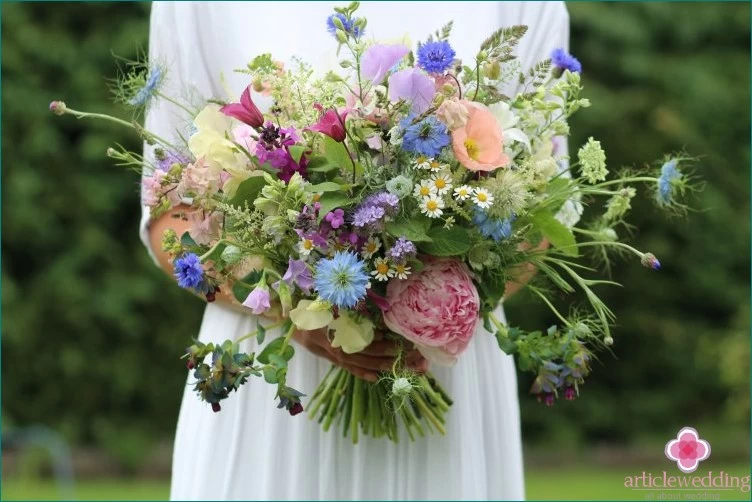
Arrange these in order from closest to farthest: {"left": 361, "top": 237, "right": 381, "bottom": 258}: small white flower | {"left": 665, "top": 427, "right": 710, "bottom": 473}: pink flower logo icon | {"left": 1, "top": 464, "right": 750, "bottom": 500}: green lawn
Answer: {"left": 361, "top": 237, "right": 381, "bottom": 258}: small white flower < {"left": 665, "top": 427, "right": 710, "bottom": 473}: pink flower logo icon < {"left": 1, "top": 464, "right": 750, "bottom": 500}: green lawn

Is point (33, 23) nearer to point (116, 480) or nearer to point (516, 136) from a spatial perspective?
point (116, 480)

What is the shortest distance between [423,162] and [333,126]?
0.18m

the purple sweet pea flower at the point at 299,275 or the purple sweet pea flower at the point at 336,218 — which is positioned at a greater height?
the purple sweet pea flower at the point at 336,218

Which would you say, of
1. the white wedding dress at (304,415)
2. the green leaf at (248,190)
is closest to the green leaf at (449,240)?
the green leaf at (248,190)

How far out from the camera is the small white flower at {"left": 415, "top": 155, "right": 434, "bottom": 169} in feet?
6.33

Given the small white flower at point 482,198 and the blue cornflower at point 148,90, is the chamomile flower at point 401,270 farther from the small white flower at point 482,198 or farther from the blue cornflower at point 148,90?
the blue cornflower at point 148,90

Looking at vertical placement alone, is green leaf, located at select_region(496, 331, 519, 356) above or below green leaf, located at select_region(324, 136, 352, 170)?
below

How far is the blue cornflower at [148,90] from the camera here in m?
2.17

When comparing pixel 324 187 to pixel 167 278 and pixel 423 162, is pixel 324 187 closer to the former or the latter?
pixel 423 162

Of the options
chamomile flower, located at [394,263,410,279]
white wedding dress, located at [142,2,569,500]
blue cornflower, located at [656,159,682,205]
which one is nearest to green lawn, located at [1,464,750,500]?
white wedding dress, located at [142,2,569,500]

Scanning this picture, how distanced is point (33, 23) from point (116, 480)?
324cm

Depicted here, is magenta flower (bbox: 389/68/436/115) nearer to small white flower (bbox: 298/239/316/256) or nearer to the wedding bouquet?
the wedding bouquet

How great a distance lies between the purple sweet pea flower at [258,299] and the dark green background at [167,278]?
490cm

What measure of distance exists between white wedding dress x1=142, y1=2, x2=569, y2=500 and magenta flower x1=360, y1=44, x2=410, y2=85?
26 centimetres
